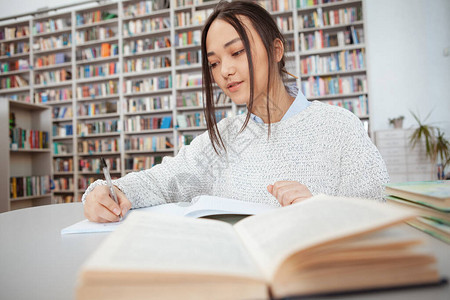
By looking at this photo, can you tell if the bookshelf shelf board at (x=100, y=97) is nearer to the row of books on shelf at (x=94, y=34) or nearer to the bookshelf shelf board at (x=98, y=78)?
the bookshelf shelf board at (x=98, y=78)

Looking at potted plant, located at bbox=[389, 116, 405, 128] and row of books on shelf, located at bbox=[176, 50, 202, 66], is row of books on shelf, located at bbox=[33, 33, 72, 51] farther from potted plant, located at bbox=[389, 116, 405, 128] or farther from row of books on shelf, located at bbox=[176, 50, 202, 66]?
potted plant, located at bbox=[389, 116, 405, 128]

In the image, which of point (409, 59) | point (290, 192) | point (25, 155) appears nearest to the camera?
point (290, 192)

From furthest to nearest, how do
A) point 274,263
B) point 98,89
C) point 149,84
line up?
point 98,89 → point 149,84 → point 274,263

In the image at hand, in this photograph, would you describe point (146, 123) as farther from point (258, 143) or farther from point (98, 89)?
point (258, 143)

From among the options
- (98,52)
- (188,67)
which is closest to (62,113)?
(98,52)

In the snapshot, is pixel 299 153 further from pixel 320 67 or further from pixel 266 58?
pixel 320 67

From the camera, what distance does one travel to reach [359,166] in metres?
0.82

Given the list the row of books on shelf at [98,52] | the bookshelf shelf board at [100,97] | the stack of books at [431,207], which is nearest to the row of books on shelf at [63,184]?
the bookshelf shelf board at [100,97]

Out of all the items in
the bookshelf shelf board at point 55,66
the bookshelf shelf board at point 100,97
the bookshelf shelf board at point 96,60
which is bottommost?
Answer: the bookshelf shelf board at point 100,97

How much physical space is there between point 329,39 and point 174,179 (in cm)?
353

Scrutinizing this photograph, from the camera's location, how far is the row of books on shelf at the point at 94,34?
4453 mm

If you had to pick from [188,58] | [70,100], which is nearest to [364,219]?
[188,58]

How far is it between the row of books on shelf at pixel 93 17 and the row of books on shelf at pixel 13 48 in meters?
1.18

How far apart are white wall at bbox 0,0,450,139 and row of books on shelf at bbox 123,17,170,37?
3.00 m
